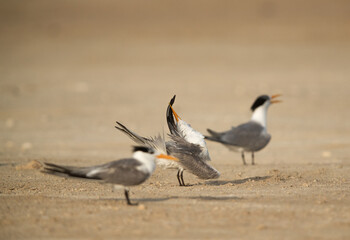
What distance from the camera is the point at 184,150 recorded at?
313 inches

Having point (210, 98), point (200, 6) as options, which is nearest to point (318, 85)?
point (210, 98)

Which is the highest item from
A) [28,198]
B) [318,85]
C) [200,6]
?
[200,6]

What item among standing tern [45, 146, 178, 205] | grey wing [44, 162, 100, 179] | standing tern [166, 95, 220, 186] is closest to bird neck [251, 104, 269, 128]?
standing tern [166, 95, 220, 186]

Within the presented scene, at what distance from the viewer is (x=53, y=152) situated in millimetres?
10734

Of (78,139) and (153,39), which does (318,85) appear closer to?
(78,139)

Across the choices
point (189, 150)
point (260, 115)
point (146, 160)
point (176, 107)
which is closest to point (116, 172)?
point (146, 160)

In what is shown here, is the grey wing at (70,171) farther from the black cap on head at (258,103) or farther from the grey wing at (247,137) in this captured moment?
the black cap on head at (258,103)

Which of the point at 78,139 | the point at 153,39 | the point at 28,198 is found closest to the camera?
the point at 28,198

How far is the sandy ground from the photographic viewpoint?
233 inches

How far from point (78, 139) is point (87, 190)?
16.1 ft

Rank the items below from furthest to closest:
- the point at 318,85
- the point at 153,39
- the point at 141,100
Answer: the point at 153,39, the point at 318,85, the point at 141,100

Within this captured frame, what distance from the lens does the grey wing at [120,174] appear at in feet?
20.7

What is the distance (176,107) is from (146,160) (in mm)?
9645

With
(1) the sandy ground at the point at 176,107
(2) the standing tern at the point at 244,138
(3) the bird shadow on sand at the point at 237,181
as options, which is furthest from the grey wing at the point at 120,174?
(2) the standing tern at the point at 244,138
